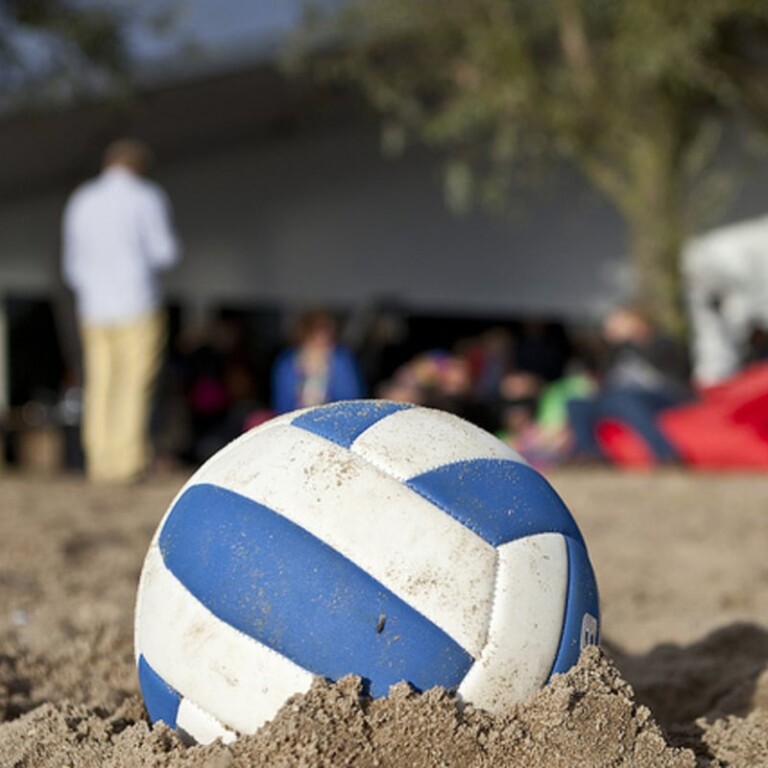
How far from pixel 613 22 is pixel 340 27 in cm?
273

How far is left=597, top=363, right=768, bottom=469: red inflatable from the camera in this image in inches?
327

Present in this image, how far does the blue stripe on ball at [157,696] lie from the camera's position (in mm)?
2064

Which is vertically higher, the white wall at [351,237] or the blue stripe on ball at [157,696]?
the blue stripe on ball at [157,696]

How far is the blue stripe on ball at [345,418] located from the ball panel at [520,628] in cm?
38

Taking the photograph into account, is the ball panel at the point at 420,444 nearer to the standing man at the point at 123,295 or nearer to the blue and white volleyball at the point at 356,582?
the blue and white volleyball at the point at 356,582

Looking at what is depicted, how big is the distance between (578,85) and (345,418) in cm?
952

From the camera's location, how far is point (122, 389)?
24.3 feet

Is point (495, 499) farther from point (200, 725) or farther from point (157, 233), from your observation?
point (157, 233)

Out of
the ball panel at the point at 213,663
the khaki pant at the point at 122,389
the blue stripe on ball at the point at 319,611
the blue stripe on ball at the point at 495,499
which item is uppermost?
the blue stripe on ball at the point at 495,499

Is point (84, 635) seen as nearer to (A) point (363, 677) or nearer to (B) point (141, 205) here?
(A) point (363, 677)

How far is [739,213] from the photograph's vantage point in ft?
43.8

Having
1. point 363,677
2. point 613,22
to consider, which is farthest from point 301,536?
point 613,22

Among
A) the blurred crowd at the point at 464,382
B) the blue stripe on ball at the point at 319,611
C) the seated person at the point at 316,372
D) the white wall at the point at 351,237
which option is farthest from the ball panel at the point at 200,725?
the white wall at the point at 351,237

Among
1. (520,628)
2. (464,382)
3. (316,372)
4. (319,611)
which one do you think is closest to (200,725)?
(319,611)
